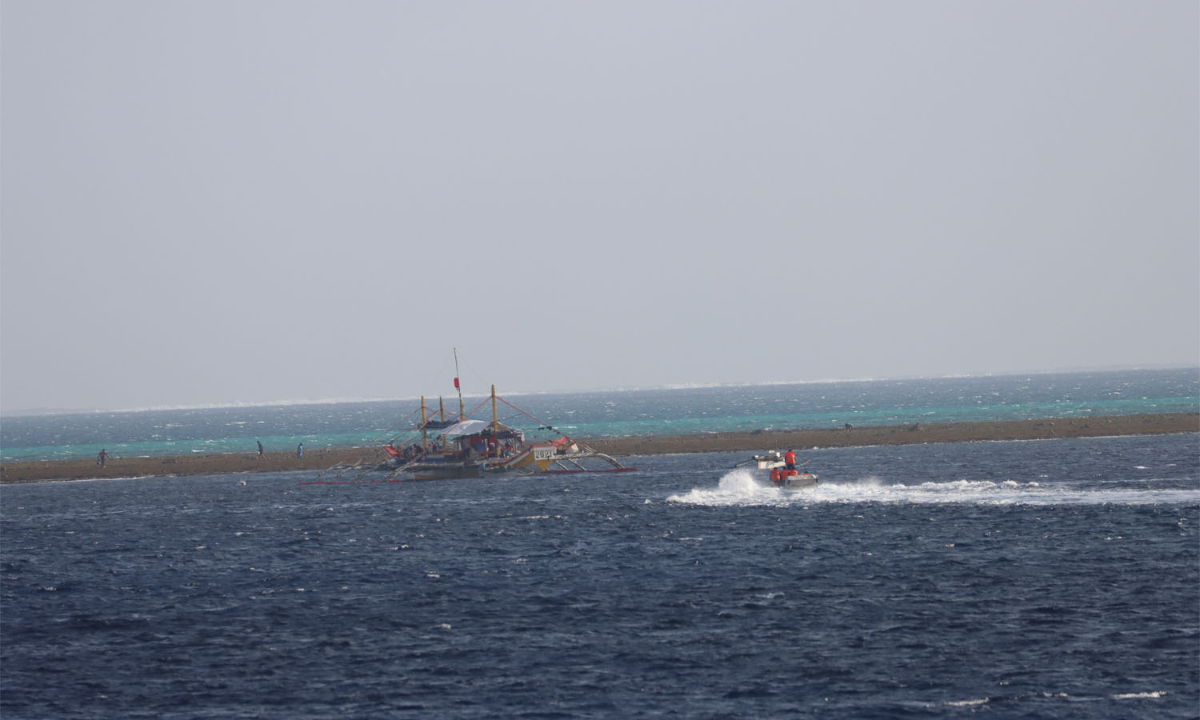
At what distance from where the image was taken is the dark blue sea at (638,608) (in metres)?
32.7

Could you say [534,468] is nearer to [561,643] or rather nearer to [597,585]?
[597,585]

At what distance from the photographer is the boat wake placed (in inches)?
2766

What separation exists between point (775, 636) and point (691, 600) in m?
6.78

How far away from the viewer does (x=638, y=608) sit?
144ft

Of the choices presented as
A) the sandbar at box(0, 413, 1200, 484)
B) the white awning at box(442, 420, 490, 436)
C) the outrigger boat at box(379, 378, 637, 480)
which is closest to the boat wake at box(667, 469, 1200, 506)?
the outrigger boat at box(379, 378, 637, 480)

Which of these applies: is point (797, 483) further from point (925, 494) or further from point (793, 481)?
point (925, 494)

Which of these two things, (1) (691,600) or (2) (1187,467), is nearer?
(1) (691,600)

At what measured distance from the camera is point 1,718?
33.0m

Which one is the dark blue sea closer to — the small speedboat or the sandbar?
the small speedboat

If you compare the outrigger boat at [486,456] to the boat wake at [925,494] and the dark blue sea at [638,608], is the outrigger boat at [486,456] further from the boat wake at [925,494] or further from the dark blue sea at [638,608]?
the dark blue sea at [638,608]

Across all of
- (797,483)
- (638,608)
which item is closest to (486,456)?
(797,483)

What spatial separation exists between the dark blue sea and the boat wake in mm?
443

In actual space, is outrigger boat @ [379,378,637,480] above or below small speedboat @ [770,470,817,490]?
above

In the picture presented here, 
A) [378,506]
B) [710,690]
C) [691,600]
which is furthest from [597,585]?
[378,506]
